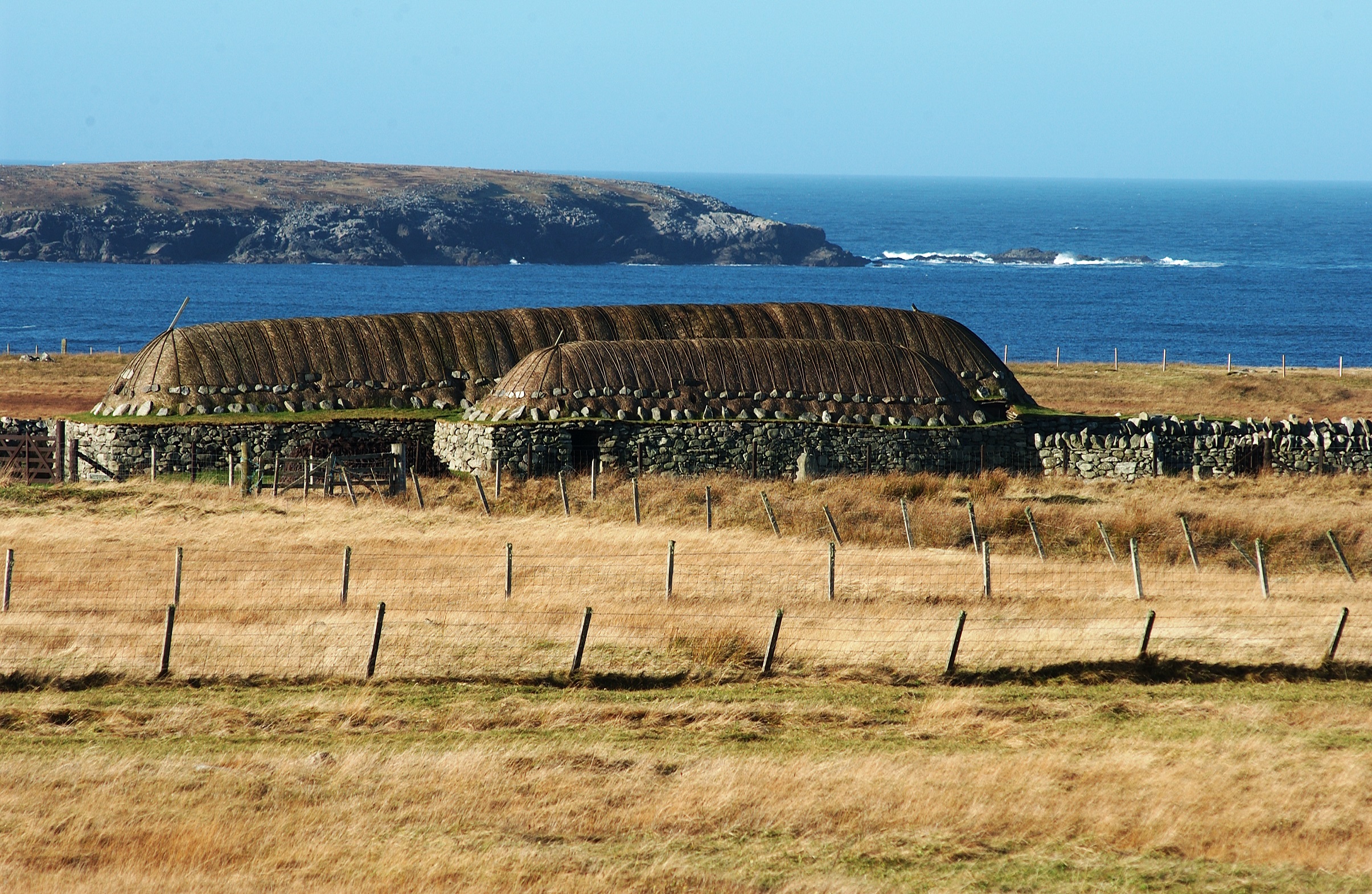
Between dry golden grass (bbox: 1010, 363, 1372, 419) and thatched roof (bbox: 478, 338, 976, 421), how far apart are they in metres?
16.2

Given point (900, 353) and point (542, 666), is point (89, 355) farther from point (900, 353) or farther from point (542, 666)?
point (542, 666)

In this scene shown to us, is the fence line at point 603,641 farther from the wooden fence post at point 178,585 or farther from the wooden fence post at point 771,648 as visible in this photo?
the wooden fence post at point 178,585

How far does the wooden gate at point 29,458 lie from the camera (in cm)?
3716

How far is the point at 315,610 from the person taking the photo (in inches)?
899

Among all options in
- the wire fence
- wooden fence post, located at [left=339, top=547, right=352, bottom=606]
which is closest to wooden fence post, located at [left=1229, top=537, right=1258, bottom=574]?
the wire fence

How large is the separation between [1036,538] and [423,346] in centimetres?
2048

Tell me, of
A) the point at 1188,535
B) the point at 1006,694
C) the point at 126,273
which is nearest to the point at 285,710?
the point at 1006,694

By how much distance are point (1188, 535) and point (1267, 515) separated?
18.1ft

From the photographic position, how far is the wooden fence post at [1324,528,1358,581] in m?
27.5

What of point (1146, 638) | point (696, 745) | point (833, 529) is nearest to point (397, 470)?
point (833, 529)

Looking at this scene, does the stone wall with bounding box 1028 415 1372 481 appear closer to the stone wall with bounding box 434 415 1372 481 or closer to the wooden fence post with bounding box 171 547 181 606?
the stone wall with bounding box 434 415 1372 481

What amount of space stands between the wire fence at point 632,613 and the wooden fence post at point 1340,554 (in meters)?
0.21

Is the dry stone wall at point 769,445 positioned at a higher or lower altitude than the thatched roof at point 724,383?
lower

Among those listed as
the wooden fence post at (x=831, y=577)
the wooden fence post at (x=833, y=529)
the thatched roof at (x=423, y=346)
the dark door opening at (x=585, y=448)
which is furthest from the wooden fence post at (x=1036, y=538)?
the thatched roof at (x=423, y=346)
